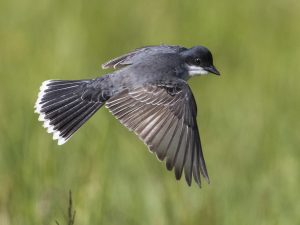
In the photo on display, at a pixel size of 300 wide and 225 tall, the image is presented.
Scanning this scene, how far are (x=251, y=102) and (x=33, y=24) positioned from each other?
3.14 meters

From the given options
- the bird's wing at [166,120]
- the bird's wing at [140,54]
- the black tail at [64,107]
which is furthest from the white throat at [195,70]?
the black tail at [64,107]

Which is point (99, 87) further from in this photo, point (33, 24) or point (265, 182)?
point (33, 24)

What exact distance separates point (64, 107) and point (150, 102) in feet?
2.88

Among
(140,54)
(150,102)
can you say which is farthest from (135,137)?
(150,102)

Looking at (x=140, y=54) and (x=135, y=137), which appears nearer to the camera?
(x=140, y=54)

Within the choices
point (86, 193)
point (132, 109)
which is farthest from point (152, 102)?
point (86, 193)

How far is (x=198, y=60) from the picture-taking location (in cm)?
878

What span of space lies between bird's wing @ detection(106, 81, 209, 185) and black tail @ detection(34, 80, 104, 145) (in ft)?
1.27

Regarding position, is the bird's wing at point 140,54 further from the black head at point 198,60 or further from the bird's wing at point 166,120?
the bird's wing at point 166,120

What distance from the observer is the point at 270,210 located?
336 inches

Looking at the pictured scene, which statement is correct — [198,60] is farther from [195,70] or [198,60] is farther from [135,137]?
[135,137]

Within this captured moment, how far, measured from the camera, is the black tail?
834 centimetres

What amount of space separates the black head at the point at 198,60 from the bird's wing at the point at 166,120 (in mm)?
506

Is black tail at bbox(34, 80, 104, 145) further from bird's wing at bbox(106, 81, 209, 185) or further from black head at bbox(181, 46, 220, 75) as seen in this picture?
black head at bbox(181, 46, 220, 75)
